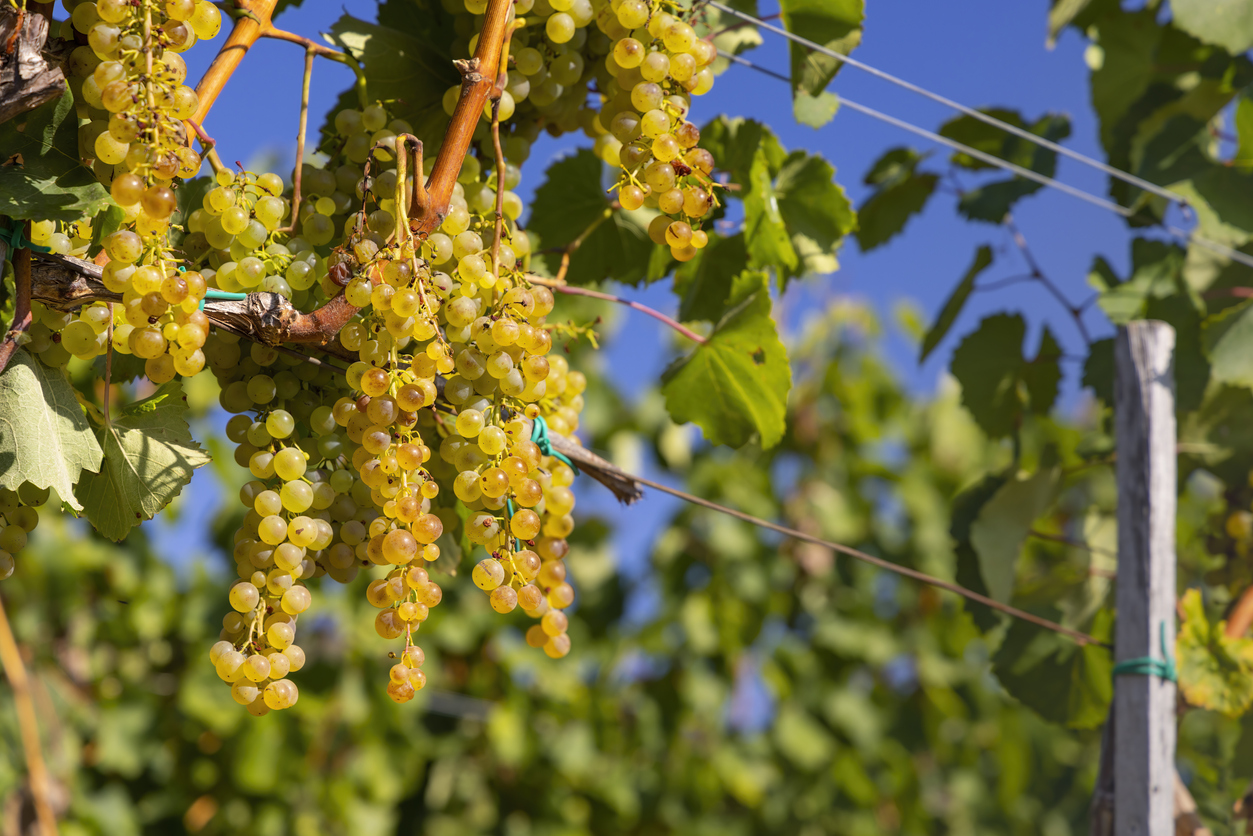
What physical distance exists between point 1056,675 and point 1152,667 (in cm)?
22

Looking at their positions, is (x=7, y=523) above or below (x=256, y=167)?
below

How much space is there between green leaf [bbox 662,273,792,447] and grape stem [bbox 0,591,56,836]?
119 cm

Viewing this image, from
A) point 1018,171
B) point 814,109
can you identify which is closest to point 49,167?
point 814,109

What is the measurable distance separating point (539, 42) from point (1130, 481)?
30.2 inches

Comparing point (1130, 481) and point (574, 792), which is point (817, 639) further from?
point (1130, 481)

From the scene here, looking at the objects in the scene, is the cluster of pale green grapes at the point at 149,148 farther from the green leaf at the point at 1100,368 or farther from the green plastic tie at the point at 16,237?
the green leaf at the point at 1100,368

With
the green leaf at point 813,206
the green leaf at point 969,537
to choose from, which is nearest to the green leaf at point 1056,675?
the green leaf at point 969,537

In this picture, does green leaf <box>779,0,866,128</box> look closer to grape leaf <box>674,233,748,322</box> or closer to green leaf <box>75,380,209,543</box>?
grape leaf <box>674,233,748,322</box>

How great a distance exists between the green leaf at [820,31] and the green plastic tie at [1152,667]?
65 centimetres

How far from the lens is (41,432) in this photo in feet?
1.73

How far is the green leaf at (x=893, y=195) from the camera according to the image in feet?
4.51

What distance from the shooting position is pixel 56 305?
20.3 inches

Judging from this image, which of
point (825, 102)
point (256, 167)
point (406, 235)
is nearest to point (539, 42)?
point (406, 235)

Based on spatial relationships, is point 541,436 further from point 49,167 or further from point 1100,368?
point 1100,368
